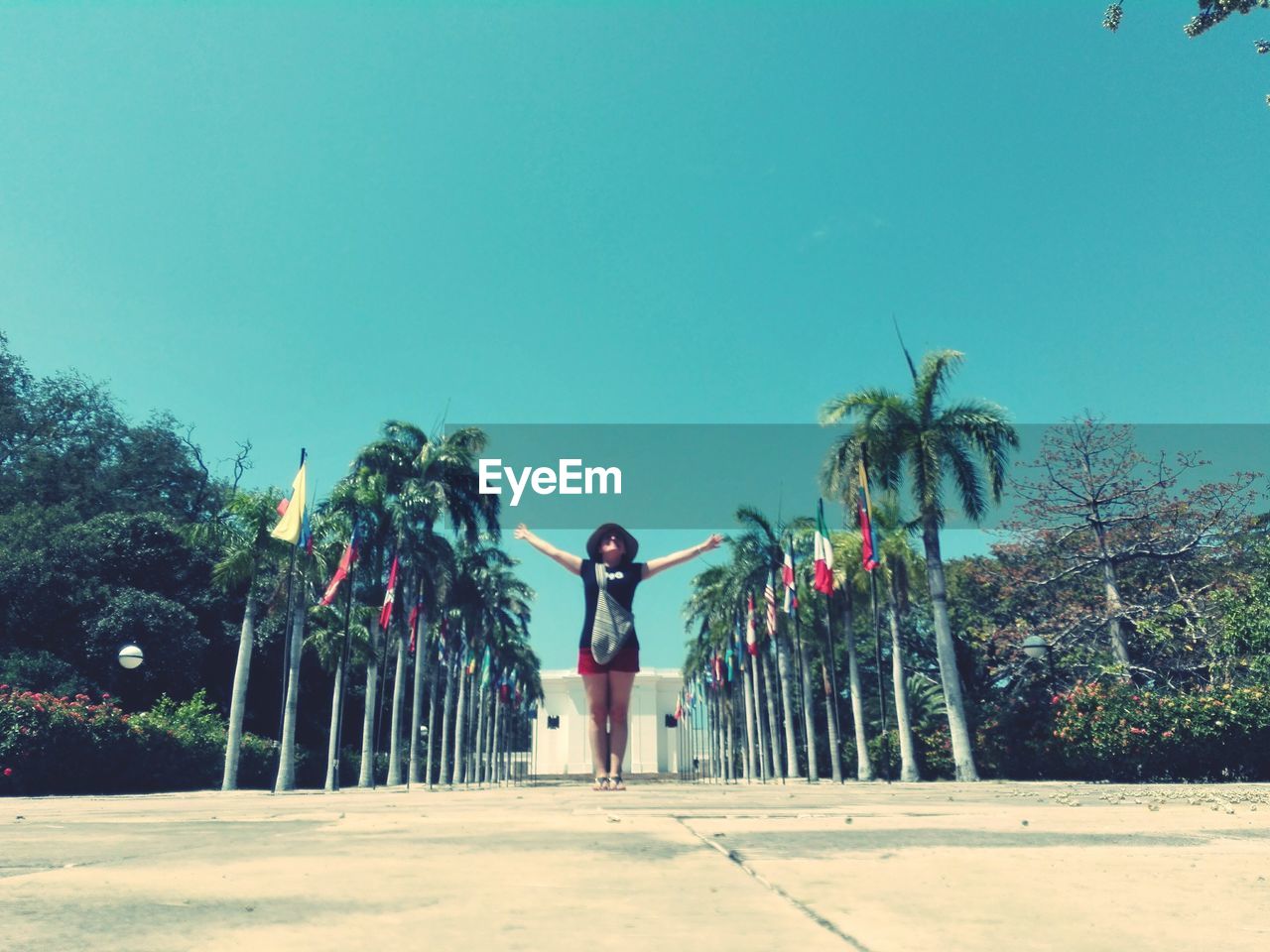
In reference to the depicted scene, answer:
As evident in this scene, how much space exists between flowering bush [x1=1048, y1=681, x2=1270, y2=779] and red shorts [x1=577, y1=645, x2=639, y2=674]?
1608 cm

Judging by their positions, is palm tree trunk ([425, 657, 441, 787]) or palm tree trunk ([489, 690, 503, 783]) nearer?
palm tree trunk ([425, 657, 441, 787])

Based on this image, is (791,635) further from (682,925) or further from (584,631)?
(682,925)

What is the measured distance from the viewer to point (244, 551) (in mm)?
26406

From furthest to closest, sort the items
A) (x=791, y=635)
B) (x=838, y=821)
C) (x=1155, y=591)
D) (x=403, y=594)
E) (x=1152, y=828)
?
(x=791, y=635) < (x=403, y=594) < (x=1155, y=591) < (x=838, y=821) < (x=1152, y=828)

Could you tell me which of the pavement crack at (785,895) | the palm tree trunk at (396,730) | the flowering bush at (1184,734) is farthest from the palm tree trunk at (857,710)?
the pavement crack at (785,895)

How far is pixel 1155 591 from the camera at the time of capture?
96.6 feet

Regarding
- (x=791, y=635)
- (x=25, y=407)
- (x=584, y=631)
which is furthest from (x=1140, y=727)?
(x=25, y=407)

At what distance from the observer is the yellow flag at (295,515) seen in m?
19.6

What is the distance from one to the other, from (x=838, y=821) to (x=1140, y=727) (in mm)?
16729

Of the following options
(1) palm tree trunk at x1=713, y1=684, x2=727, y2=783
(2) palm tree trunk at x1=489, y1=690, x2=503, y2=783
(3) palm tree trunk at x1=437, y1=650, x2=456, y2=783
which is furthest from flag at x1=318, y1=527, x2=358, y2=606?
(1) palm tree trunk at x1=713, y1=684, x2=727, y2=783

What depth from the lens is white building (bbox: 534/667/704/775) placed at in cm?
10850

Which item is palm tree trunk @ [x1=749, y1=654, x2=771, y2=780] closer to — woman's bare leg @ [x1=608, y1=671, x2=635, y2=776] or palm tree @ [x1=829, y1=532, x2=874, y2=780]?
palm tree @ [x1=829, y1=532, x2=874, y2=780]

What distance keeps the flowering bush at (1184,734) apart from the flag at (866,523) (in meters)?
5.77

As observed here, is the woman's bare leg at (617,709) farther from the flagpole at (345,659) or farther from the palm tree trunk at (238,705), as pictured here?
the palm tree trunk at (238,705)
